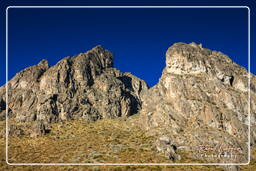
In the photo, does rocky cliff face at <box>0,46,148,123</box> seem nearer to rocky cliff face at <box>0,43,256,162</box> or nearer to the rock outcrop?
rocky cliff face at <box>0,43,256,162</box>

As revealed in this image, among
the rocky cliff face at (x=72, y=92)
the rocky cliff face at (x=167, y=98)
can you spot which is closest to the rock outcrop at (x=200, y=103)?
the rocky cliff face at (x=167, y=98)

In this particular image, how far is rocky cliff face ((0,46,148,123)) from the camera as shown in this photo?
9569 centimetres

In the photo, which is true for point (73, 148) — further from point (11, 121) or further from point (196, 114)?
point (11, 121)

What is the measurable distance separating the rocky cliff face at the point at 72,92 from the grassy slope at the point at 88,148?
9958 mm

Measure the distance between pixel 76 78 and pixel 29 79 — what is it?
19873mm

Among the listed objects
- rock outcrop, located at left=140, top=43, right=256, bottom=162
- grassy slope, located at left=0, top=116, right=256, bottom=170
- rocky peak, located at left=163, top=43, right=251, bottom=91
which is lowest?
grassy slope, located at left=0, top=116, right=256, bottom=170

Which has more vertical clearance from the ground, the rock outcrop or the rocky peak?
the rocky peak

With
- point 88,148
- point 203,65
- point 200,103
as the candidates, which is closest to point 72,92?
point 88,148

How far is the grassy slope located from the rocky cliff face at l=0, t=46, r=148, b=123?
996 cm

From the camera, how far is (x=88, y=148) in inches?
2474

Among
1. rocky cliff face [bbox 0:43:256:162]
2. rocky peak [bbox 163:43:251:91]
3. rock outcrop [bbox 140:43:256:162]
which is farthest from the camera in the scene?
rocky peak [bbox 163:43:251:91]

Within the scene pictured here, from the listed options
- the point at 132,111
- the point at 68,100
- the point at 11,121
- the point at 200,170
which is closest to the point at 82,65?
the point at 68,100

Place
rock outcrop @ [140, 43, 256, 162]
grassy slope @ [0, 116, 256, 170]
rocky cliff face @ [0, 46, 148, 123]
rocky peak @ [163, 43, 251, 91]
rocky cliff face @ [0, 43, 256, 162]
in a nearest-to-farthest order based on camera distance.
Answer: grassy slope @ [0, 116, 256, 170] → rock outcrop @ [140, 43, 256, 162] → rocky cliff face @ [0, 43, 256, 162] → rocky peak @ [163, 43, 251, 91] → rocky cliff face @ [0, 46, 148, 123]

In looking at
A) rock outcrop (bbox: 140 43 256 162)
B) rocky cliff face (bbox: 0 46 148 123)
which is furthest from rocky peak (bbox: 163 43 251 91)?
rocky cliff face (bbox: 0 46 148 123)
